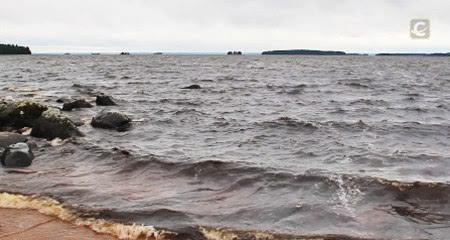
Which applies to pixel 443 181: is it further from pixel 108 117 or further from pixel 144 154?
pixel 108 117

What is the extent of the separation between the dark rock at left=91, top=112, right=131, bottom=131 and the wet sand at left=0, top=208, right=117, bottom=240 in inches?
353

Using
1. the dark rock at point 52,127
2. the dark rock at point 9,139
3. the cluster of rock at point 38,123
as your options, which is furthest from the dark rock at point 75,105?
the dark rock at point 9,139

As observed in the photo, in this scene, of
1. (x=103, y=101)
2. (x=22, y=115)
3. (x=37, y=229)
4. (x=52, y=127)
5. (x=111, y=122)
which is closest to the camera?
(x=37, y=229)

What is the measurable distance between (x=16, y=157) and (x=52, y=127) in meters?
3.43

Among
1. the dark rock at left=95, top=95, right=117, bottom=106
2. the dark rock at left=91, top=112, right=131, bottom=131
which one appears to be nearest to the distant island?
the dark rock at left=95, top=95, right=117, bottom=106

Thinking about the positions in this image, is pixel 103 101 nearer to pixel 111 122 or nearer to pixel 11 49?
pixel 111 122

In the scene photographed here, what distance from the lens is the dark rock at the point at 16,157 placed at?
12250mm

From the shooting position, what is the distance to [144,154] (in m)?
13.6

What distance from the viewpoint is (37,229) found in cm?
817

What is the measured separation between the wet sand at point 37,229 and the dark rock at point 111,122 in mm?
8968

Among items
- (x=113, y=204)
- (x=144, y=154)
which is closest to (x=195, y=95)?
(x=144, y=154)

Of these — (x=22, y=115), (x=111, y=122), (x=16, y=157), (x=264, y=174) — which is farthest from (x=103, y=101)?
(x=264, y=174)

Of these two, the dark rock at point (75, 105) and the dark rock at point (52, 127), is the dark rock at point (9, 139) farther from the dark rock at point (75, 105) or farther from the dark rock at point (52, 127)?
the dark rock at point (75, 105)

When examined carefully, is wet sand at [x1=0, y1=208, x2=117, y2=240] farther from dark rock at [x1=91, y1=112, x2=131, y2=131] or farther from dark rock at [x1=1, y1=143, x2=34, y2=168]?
dark rock at [x1=91, y1=112, x2=131, y2=131]
